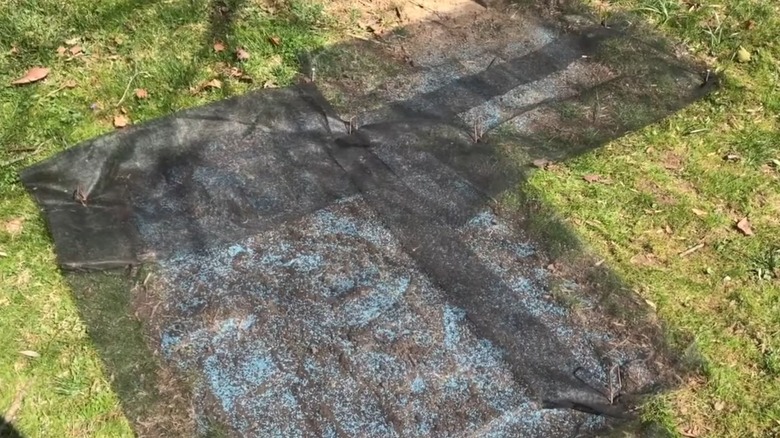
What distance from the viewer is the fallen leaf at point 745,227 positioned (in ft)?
10.4

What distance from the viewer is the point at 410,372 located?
2521 millimetres

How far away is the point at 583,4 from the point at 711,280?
6.60 feet

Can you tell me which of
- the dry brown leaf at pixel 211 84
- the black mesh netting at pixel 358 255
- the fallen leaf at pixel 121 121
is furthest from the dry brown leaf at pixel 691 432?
the fallen leaf at pixel 121 121

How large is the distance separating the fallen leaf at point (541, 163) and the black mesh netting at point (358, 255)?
5cm

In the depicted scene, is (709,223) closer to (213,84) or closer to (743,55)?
(743,55)

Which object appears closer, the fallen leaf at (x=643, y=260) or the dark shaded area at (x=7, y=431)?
the dark shaded area at (x=7, y=431)

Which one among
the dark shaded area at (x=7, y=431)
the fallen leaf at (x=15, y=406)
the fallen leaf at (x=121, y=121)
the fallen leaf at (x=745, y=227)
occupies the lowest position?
the dark shaded area at (x=7, y=431)

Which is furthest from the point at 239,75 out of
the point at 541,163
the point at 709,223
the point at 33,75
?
the point at 709,223

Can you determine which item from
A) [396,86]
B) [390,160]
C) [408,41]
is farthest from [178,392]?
[408,41]

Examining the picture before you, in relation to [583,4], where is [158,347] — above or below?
below

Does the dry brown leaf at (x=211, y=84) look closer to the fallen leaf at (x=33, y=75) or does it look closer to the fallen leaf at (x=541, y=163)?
the fallen leaf at (x=33, y=75)

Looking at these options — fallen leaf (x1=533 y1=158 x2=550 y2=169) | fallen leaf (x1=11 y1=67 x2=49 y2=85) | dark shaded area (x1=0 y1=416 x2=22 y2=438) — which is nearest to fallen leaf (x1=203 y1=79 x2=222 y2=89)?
fallen leaf (x1=11 y1=67 x2=49 y2=85)

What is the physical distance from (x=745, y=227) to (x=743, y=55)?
1341 mm

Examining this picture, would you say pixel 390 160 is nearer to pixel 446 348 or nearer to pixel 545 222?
pixel 545 222
